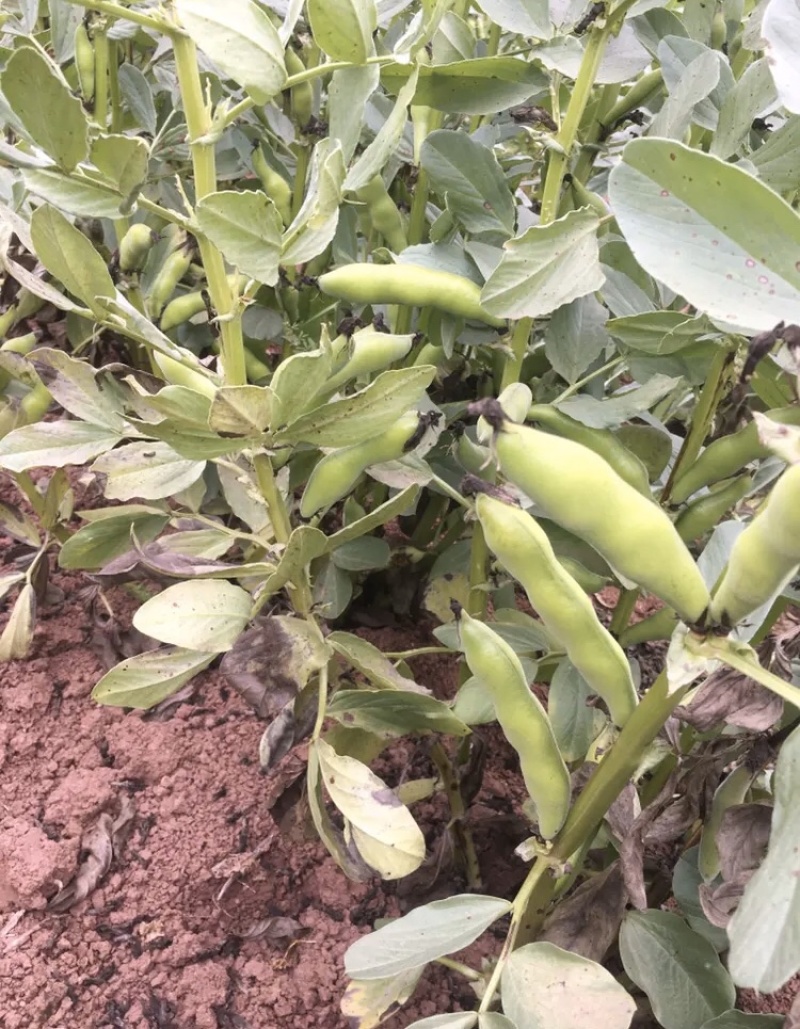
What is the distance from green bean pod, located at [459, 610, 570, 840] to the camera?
0.67 m

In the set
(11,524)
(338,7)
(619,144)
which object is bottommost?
(11,524)

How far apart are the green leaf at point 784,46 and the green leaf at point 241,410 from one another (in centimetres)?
41

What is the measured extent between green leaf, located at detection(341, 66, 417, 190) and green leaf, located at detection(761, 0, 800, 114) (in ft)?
0.92

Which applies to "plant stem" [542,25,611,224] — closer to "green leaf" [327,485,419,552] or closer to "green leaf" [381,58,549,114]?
"green leaf" [381,58,549,114]

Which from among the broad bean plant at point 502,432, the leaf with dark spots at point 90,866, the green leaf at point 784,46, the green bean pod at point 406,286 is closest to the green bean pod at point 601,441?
the broad bean plant at point 502,432

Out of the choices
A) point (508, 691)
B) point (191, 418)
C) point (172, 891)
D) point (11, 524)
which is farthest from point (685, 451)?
point (11, 524)

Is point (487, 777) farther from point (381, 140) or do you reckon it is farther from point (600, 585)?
point (381, 140)

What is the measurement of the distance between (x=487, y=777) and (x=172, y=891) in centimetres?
46

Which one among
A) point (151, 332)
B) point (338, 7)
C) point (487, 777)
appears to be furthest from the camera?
point (487, 777)

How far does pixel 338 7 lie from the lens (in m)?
0.65

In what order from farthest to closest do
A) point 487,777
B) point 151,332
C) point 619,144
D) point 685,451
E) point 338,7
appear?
point 487,777 → point 619,144 → point 685,451 → point 151,332 → point 338,7

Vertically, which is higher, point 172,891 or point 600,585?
point 600,585

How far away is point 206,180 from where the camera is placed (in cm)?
71

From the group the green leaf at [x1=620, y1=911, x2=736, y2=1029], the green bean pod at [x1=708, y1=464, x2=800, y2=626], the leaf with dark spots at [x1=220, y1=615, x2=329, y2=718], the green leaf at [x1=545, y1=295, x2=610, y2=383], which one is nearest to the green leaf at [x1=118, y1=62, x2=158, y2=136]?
the green leaf at [x1=545, y1=295, x2=610, y2=383]
